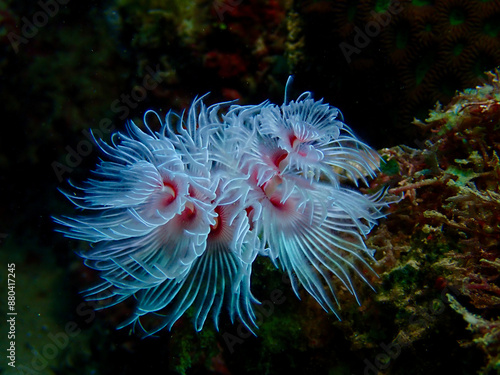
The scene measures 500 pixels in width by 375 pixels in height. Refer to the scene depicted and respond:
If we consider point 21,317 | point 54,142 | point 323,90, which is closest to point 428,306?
point 323,90

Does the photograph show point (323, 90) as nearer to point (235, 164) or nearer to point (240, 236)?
point (235, 164)
